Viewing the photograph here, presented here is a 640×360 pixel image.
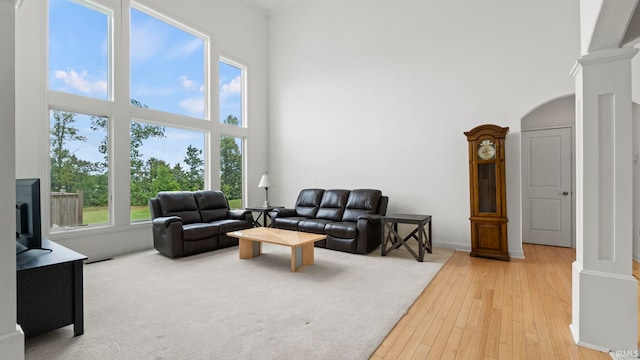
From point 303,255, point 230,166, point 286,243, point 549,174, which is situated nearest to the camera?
point 286,243

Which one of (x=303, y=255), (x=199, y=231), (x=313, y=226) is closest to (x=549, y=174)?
(x=313, y=226)

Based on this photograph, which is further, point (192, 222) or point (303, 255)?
point (192, 222)

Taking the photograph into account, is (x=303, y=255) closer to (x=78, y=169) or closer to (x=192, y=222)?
(x=192, y=222)

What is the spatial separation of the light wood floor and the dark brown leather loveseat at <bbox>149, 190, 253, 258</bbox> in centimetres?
316

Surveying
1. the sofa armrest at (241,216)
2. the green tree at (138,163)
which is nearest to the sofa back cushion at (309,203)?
the sofa armrest at (241,216)

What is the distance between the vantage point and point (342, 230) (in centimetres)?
453

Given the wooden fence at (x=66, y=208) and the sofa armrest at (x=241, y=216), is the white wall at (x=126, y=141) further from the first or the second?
the sofa armrest at (x=241, y=216)

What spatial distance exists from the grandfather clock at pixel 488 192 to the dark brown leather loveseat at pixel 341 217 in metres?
1.39

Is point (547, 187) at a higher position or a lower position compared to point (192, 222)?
higher

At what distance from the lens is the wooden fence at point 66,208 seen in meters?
3.93

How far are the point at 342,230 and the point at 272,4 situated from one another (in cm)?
550

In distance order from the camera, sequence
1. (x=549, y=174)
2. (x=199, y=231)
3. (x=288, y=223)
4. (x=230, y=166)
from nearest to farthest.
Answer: (x=199, y=231) → (x=549, y=174) → (x=288, y=223) → (x=230, y=166)

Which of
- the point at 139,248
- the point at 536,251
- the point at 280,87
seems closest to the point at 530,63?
the point at 536,251

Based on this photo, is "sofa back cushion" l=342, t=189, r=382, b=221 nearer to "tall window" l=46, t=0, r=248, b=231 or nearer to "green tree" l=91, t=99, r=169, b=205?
"tall window" l=46, t=0, r=248, b=231
